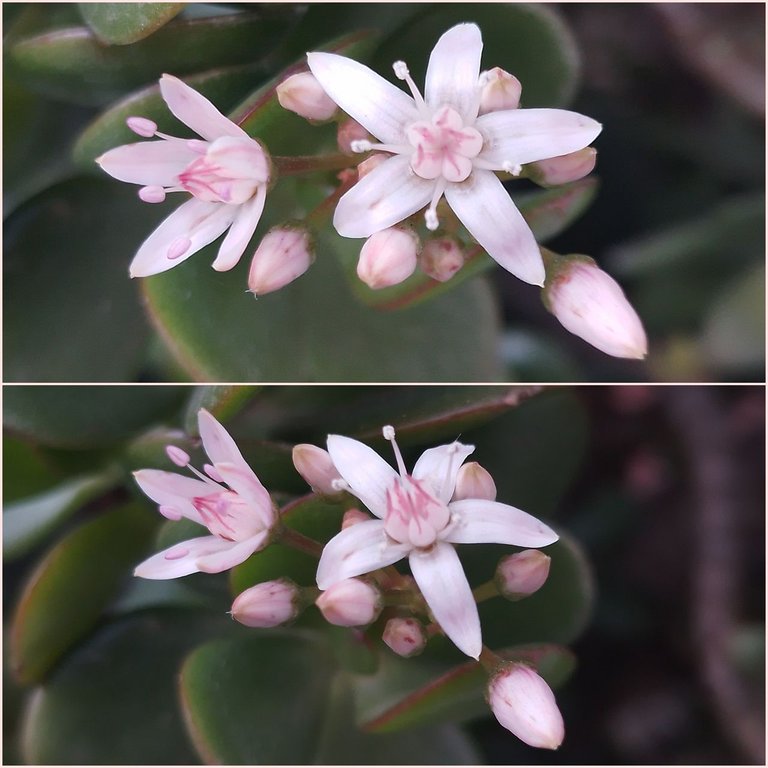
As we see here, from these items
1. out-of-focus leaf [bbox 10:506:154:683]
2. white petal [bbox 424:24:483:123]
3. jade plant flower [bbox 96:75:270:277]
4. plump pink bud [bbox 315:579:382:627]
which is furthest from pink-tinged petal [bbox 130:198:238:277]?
out-of-focus leaf [bbox 10:506:154:683]

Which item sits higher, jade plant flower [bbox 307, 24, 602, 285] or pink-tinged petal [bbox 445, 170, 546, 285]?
jade plant flower [bbox 307, 24, 602, 285]

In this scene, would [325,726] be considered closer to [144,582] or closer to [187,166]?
[144,582]

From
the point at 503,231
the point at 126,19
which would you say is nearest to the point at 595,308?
the point at 503,231

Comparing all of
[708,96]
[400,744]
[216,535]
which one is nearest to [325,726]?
[400,744]

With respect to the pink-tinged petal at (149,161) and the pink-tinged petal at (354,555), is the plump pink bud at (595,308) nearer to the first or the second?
the pink-tinged petal at (354,555)

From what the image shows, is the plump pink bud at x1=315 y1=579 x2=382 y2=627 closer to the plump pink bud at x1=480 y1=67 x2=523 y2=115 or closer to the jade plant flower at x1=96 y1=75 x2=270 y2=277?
the jade plant flower at x1=96 y1=75 x2=270 y2=277

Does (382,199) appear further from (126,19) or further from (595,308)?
(126,19)

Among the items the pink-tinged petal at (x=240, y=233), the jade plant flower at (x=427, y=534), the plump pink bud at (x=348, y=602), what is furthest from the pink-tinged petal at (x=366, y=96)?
the plump pink bud at (x=348, y=602)
